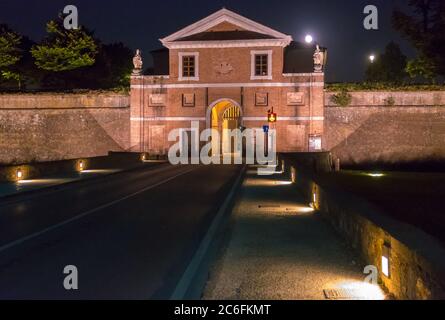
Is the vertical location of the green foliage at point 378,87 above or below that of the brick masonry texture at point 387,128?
above

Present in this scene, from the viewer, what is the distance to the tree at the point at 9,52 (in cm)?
5653

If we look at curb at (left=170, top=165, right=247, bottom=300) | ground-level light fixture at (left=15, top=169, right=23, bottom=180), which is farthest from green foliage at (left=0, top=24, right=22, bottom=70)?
curb at (left=170, top=165, right=247, bottom=300)

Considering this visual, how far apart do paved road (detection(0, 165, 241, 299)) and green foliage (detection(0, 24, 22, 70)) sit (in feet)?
136

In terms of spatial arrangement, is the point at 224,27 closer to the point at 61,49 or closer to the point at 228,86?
the point at 228,86

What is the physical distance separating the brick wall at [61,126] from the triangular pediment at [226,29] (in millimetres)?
7514

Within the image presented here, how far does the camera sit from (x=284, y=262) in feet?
28.4

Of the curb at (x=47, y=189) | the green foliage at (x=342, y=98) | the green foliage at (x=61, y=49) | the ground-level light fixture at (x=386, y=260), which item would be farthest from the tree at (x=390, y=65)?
the ground-level light fixture at (x=386, y=260)

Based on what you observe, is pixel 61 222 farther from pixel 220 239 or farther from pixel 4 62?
pixel 4 62

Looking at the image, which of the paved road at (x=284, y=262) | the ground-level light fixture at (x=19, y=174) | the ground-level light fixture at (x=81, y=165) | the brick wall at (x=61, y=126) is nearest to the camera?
the paved road at (x=284, y=262)

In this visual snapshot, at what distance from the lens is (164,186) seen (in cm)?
2256

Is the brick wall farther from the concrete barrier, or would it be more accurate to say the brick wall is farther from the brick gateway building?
the concrete barrier

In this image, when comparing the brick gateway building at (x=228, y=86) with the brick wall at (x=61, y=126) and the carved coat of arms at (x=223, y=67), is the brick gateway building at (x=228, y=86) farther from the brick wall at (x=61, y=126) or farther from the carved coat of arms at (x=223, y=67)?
the brick wall at (x=61, y=126)
